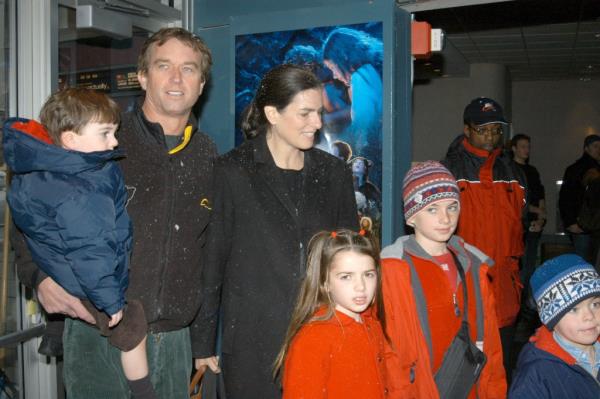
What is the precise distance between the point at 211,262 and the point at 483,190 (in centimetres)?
229

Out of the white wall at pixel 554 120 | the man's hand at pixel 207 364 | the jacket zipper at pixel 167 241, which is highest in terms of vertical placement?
the white wall at pixel 554 120

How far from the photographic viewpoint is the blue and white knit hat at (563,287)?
257cm

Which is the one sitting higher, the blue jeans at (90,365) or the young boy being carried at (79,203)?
the young boy being carried at (79,203)

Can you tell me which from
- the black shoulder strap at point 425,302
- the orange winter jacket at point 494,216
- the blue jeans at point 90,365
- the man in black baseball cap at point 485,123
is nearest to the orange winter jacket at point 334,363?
the black shoulder strap at point 425,302

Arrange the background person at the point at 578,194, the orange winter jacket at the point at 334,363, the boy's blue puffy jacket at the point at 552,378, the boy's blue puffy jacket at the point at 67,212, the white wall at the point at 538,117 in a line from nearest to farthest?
1. the boy's blue puffy jacket at the point at 67,212
2. the orange winter jacket at the point at 334,363
3. the boy's blue puffy jacket at the point at 552,378
4. the background person at the point at 578,194
5. the white wall at the point at 538,117

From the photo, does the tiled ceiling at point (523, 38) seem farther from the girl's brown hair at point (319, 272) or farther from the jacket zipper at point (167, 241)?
the jacket zipper at point (167, 241)

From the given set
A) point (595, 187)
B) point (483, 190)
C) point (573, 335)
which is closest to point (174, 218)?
point (573, 335)

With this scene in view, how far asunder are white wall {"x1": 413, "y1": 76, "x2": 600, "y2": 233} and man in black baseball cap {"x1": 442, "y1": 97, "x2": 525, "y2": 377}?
29.4ft

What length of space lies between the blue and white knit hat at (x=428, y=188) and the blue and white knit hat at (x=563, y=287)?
54 cm

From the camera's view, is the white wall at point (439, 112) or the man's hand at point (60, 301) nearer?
the man's hand at point (60, 301)

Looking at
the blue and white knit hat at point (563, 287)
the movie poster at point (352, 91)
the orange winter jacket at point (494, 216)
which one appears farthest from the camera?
the orange winter jacket at point (494, 216)

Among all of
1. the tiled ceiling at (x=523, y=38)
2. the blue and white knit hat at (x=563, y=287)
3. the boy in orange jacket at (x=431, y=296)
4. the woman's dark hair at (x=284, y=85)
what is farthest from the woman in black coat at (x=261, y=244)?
the tiled ceiling at (x=523, y=38)

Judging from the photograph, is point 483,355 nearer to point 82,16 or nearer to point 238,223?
point 238,223

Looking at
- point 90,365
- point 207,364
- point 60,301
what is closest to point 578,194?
point 207,364
